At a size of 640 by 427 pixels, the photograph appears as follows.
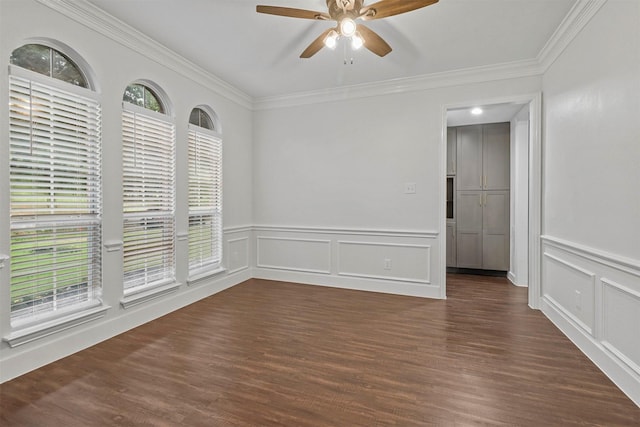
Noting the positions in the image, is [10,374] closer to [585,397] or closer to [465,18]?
[585,397]

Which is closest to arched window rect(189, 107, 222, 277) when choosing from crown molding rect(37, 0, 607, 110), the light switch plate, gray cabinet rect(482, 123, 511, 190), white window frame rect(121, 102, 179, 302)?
white window frame rect(121, 102, 179, 302)

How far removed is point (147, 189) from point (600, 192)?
12.6 ft

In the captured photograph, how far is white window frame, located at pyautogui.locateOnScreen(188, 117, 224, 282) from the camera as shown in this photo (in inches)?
151

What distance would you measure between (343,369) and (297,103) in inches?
142

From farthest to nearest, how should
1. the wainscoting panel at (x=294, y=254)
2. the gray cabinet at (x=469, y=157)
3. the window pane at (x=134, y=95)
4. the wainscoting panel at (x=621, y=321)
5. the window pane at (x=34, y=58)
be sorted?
the gray cabinet at (x=469, y=157), the wainscoting panel at (x=294, y=254), the window pane at (x=134, y=95), the window pane at (x=34, y=58), the wainscoting panel at (x=621, y=321)

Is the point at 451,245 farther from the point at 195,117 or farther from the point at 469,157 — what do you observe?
the point at 195,117

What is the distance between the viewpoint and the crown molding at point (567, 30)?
239 cm

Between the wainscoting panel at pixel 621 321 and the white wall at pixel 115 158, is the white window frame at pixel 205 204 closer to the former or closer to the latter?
the white wall at pixel 115 158

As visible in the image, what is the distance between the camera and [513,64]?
3.56m

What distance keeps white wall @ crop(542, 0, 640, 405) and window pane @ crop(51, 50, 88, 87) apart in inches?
154

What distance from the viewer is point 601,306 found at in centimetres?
228

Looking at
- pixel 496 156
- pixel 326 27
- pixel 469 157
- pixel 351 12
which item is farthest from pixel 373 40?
pixel 496 156

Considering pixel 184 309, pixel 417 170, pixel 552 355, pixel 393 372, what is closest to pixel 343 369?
pixel 393 372

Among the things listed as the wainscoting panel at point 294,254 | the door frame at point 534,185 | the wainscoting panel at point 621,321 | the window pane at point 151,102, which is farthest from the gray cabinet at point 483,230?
the window pane at point 151,102
